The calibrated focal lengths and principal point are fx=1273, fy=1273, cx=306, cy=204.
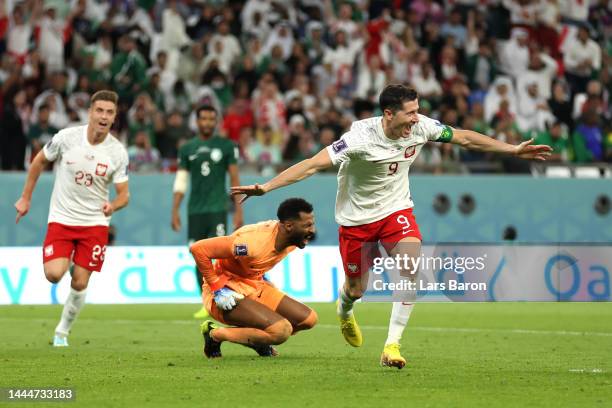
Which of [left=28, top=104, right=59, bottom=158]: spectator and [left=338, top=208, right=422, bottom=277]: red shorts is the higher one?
[left=28, top=104, right=59, bottom=158]: spectator

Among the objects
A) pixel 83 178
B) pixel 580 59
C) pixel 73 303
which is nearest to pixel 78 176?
pixel 83 178

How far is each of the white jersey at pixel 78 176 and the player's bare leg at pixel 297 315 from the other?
259 centimetres

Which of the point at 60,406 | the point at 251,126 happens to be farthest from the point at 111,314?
the point at 60,406

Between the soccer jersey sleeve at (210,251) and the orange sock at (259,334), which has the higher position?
the soccer jersey sleeve at (210,251)

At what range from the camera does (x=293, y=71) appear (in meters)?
23.5

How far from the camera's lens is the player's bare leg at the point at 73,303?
12430 millimetres

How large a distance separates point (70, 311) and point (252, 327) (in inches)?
100.0

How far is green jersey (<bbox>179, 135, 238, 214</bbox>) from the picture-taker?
15.8m

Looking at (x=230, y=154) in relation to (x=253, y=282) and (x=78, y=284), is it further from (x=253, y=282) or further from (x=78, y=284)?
(x=253, y=282)

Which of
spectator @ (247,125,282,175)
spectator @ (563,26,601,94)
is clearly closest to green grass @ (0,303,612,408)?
spectator @ (247,125,282,175)

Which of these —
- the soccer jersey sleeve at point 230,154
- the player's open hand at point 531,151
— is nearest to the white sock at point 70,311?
the soccer jersey sleeve at point 230,154

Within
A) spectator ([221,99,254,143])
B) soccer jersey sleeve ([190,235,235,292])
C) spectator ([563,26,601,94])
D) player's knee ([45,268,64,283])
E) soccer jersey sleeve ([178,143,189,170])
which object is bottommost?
player's knee ([45,268,64,283])

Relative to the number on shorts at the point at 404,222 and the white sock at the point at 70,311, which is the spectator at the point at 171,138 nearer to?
the white sock at the point at 70,311

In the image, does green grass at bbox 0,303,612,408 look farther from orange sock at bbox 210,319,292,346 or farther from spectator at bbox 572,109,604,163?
spectator at bbox 572,109,604,163
